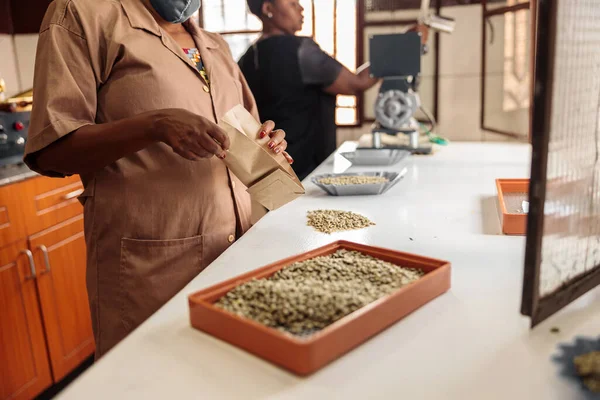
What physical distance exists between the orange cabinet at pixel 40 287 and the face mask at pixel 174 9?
3.78 ft

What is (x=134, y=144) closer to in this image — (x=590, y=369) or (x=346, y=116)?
(x=590, y=369)

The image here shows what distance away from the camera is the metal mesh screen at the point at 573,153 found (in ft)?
2.52

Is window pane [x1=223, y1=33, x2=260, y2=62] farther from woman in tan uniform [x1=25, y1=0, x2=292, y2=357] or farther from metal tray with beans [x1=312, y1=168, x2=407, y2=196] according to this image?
woman in tan uniform [x1=25, y1=0, x2=292, y2=357]

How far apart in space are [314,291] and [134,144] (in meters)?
0.58

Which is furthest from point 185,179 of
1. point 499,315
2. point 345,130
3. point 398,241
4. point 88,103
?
point 345,130

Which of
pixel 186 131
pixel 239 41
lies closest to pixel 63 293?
pixel 186 131

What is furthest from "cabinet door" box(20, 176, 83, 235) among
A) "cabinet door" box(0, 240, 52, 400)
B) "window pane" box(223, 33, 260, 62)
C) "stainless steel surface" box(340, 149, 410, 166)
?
"window pane" box(223, 33, 260, 62)

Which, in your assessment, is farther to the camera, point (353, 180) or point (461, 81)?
point (461, 81)

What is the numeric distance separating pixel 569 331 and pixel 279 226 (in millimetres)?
800

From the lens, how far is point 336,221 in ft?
4.74

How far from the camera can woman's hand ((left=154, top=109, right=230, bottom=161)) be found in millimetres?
1118

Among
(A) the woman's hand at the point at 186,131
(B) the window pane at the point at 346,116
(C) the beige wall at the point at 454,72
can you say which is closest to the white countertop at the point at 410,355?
(A) the woman's hand at the point at 186,131

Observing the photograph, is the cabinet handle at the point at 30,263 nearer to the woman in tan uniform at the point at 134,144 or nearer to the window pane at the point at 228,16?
the woman in tan uniform at the point at 134,144

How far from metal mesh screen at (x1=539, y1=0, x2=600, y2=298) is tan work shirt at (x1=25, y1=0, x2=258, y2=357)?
832 millimetres
